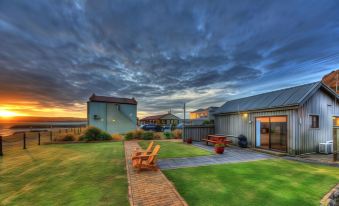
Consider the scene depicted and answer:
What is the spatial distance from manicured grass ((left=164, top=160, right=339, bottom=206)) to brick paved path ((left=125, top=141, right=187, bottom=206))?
287mm

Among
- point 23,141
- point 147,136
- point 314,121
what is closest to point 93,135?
point 147,136

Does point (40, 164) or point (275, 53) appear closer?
point (40, 164)

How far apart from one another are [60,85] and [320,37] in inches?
1010

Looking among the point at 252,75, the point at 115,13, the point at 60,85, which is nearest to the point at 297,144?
the point at 252,75

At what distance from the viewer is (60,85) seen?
16500 millimetres

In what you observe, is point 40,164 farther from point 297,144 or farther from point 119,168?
point 297,144

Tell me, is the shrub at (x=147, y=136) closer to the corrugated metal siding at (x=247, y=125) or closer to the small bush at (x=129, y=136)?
the small bush at (x=129, y=136)

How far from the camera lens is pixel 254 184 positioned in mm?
4539

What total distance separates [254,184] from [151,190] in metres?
3.27

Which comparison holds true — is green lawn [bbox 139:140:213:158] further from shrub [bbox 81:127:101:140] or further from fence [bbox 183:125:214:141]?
shrub [bbox 81:127:101:140]

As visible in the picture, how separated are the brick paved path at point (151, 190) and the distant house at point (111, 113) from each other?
21472mm

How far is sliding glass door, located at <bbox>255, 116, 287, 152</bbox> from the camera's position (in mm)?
10186

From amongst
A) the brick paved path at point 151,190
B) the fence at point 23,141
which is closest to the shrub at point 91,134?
the fence at point 23,141

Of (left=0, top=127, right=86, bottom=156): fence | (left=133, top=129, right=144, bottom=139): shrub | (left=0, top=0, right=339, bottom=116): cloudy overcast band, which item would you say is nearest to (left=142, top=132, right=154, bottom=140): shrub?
(left=133, top=129, right=144, bottom=139): shrub
